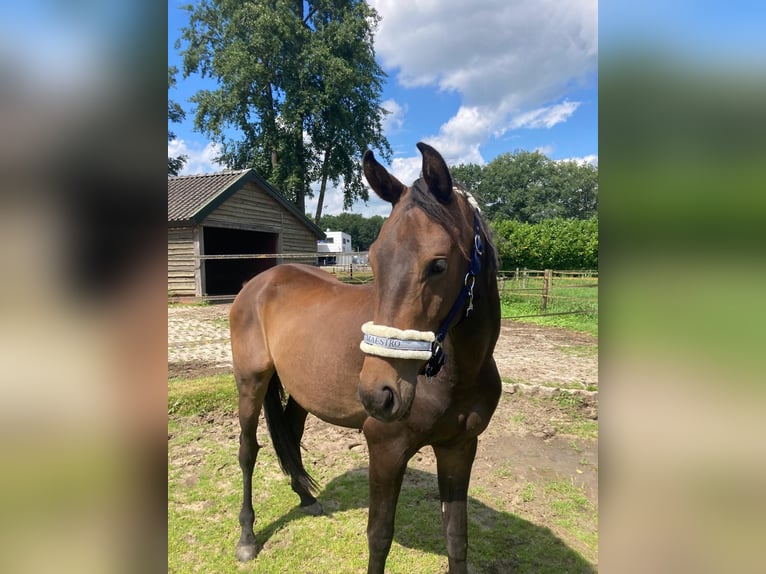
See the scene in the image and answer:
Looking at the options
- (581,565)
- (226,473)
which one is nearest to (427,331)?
(581,565)

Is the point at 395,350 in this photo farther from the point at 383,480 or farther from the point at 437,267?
the point at 383,480

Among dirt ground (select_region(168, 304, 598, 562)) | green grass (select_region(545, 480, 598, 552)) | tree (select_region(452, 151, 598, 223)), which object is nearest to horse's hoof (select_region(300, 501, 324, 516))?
dirt ground (select_region(168, 304, 598, 562))

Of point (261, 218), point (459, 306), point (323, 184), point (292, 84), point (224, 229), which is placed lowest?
point (459, 306)

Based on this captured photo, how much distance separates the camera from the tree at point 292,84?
899 inches

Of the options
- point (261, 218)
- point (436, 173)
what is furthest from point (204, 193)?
point (436, 173)

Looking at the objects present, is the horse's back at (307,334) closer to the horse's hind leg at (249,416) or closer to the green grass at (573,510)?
the horse's hind leg at (249,416)

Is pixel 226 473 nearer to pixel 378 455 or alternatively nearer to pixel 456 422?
pixel 378 455

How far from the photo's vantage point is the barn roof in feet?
43.0

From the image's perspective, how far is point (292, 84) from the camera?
23594mm

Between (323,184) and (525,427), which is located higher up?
(323,184)

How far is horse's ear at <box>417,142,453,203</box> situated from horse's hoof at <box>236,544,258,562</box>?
2607 millimetres

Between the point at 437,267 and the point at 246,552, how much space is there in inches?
96.7
